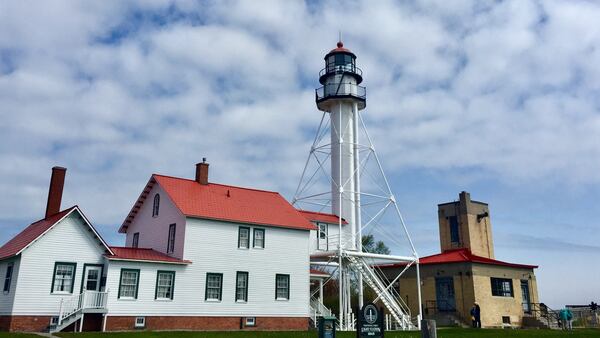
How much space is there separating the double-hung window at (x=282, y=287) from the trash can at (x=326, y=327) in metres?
16.3

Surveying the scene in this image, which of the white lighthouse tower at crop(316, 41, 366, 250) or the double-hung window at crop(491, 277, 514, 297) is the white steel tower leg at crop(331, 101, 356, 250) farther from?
the double-hung window at crop(491, 277, 514, 297)

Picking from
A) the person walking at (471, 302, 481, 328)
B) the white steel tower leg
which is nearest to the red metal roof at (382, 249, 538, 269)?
the person walking at (471, 302, 481, 328)

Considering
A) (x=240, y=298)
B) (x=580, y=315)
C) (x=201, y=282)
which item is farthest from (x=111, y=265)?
(x=580, y=315)

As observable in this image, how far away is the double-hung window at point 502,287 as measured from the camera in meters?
36.7

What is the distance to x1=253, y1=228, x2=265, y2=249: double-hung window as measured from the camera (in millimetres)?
29945

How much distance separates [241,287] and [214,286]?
5.05ft

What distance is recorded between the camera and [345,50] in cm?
3906

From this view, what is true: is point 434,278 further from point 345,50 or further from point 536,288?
point 345,50

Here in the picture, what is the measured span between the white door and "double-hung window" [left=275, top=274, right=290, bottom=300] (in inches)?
374

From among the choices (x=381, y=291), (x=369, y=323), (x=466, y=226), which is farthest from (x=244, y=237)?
(x=466, y=226)

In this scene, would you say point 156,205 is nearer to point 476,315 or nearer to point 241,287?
point 241,287

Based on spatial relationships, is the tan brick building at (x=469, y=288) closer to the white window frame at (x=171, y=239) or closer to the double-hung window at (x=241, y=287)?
the double-hung window at (x=241, y=287)

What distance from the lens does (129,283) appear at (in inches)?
1018

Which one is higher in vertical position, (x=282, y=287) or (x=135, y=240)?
(x=135, y=240)
